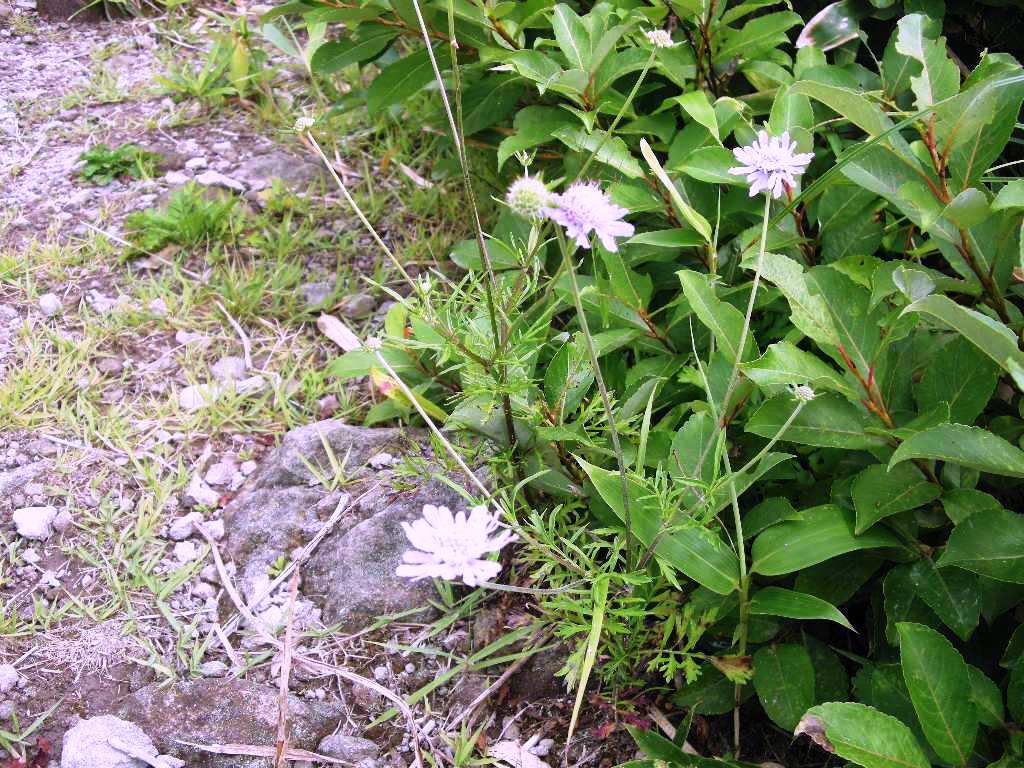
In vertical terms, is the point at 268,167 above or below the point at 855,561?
above

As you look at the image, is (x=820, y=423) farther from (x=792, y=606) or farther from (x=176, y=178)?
(x=176, y=178)

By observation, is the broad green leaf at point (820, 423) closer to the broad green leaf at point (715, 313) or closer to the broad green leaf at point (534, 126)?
the broad green leaf at point (715, 313)

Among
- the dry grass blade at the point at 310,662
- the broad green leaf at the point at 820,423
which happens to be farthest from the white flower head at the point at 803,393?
the dry grass blade at the point at 310,662

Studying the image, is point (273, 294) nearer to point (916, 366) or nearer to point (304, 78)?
point (304, 78)

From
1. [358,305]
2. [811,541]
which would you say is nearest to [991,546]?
[811,541]

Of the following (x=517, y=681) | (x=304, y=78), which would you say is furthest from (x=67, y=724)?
(x=304, y=78)

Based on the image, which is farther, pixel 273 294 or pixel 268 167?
pixel 268 167

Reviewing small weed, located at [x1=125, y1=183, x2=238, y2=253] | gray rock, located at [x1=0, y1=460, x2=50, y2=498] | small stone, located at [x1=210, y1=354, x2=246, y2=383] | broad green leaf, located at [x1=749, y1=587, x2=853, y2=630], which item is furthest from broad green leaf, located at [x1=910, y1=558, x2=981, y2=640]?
small weed, located at [x1=125, y1=183, x2=238, y2=253]
